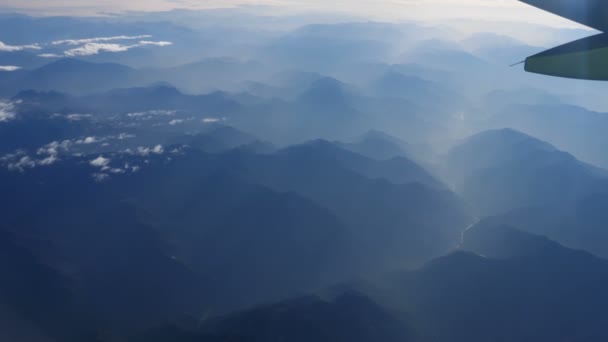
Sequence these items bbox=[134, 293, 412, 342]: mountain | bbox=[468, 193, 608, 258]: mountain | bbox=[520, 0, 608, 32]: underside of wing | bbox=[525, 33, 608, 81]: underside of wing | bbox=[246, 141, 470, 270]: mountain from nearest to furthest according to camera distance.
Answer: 1. bbox=[520, 0, 608, 32]: underside of wing
2. bbox=[525, 33, 608, 81]: underside of wing
3. bbox=[134, 293, 412, 342]: mountain
4. bbox=[246, 141, 470, 270]: mountain
5. bbox=[468, 193, 608, 258]: mountain

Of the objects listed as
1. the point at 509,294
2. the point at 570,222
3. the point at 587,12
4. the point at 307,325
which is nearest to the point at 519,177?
the point at 570,222

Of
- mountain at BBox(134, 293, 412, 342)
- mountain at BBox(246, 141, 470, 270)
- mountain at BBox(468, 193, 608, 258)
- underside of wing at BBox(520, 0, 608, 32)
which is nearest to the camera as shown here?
underside of wing at BBox(520, 0, 608, 32)

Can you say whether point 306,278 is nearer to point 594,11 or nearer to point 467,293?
point 467,293

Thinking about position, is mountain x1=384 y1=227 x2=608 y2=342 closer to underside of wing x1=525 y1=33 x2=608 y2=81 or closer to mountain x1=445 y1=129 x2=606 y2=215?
mountain x1=445 y1=129 x2=606 y2=215

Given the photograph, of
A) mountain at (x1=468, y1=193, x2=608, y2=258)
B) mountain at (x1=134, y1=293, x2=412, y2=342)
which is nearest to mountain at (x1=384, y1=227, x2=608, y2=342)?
mountain at (x1=134, y1=293, x2=412, y2=342)

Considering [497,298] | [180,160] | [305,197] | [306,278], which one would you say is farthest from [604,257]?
→ [180,160]

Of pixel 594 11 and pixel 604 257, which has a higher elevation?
pixel 594 11
